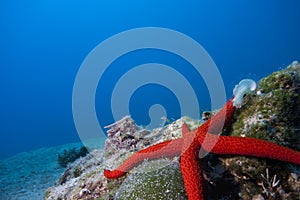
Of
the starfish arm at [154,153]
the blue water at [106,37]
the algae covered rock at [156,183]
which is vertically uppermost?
the blue water at [106,37]

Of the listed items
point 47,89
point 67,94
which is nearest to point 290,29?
point 67,94

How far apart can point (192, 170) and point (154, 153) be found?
80 centimetres

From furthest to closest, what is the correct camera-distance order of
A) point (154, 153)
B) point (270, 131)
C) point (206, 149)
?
1. point (154, 153)
2. point (206, 149)
3. point (270, 131)

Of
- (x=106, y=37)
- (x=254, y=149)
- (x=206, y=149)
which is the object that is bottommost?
(x=254, y=149)

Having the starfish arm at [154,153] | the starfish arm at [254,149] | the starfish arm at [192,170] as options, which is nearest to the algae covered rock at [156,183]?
the starfish arm at [154,153]

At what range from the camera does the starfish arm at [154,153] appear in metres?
3.56

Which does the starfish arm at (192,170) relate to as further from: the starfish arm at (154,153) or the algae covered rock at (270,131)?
the algae covered rock at (270,131)

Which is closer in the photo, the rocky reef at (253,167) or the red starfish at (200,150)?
the red starfish at (200,150)

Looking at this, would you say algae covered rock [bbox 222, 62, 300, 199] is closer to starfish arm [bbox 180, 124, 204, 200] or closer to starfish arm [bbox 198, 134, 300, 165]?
starfish arm [bbox 198, 134, 300, 165]

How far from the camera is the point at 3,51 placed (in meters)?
142

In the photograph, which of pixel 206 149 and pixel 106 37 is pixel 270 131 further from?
pixel 106 37

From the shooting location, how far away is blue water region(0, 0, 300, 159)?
14212 cm

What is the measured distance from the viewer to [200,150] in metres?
3.43

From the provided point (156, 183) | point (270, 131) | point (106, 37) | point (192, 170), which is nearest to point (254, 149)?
point (270, 131)
